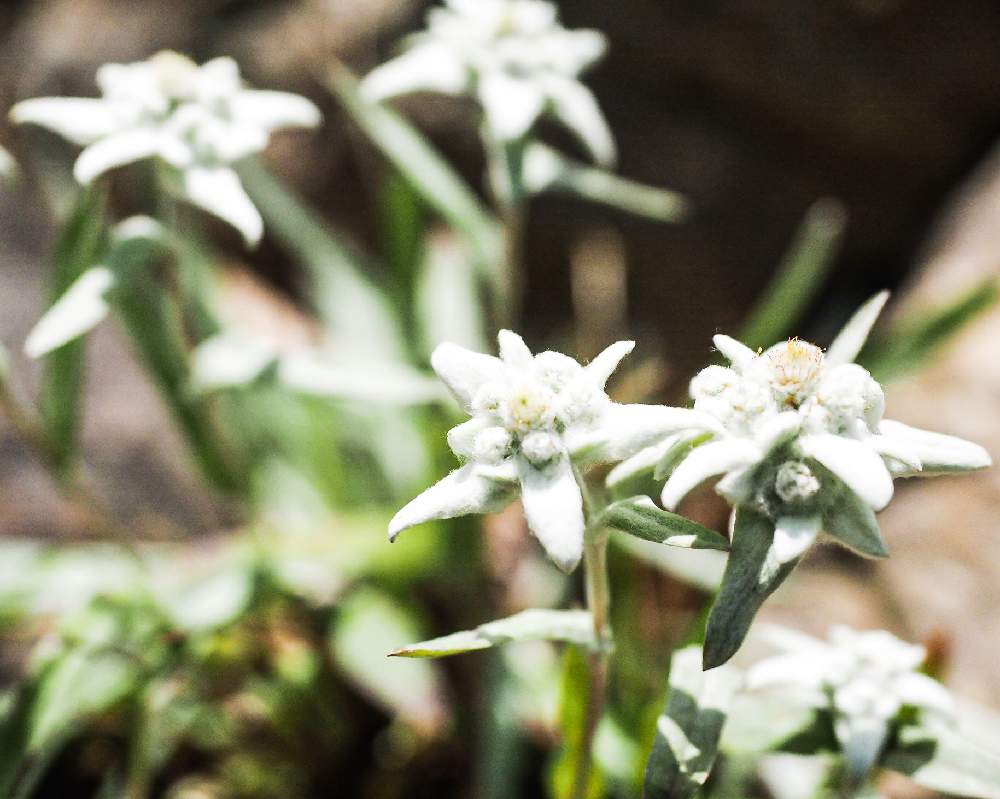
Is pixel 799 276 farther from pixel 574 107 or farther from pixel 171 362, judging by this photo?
pixel 171 362

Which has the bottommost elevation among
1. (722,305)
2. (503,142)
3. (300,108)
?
(722,305)

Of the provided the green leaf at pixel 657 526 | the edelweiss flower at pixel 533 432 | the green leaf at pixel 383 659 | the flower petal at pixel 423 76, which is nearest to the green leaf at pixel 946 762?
the green leaf at pixel 657 526

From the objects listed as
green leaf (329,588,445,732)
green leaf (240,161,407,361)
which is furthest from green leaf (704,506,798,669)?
green leaf (240,161,407,361)

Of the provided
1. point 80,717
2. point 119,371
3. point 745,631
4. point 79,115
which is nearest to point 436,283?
point 119,371

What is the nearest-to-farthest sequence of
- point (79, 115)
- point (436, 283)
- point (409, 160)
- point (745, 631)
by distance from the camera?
point (745, 631), point (79, 115), point (409, 160), point (436, 283)

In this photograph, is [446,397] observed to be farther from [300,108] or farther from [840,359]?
[840,359]

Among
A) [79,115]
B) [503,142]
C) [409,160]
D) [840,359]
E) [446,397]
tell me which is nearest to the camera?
[840,359]

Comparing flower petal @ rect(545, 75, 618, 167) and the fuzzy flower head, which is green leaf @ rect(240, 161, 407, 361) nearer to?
flower petal @ rect(545, 75, 618, 167)

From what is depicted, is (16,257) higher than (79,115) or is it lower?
lower
